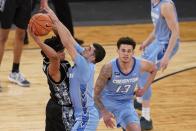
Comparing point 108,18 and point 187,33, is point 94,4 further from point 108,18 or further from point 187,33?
point 187,33

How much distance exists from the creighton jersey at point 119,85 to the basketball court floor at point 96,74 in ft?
2.85

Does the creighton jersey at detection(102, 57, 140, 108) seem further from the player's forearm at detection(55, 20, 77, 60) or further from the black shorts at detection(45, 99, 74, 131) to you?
the player's forearm at detection(55, 20, 77, 60)

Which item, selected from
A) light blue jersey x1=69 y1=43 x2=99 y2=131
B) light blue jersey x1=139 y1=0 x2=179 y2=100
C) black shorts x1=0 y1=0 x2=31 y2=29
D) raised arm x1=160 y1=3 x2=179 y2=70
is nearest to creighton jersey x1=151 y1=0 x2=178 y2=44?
light blue jersey x1=139 y1=0 x2=179 y2=100

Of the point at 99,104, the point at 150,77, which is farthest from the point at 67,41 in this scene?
the point at 150,77

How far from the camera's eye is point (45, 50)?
4.56 metres

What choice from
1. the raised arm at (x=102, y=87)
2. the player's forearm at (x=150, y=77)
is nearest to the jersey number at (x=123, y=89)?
the raised arm at (x=102, y=87)

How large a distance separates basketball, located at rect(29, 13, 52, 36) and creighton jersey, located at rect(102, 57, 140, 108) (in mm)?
867

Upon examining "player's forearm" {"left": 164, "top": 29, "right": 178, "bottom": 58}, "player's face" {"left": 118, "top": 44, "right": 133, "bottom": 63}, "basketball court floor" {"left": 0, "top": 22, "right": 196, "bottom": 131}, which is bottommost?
"basketball court floor" {"left": 0, "top": 22, "right": 196, "bottom": 131}

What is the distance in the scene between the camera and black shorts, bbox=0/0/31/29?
718 centimetres

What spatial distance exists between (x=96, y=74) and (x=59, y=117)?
3.32 m

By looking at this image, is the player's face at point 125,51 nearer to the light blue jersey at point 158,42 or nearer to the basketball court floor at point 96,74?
the light blue jersey at point 158,42

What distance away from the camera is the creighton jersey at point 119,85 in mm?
5375

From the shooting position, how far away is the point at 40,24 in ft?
16.0

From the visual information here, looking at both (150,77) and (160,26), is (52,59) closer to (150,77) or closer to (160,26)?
(150,77)
